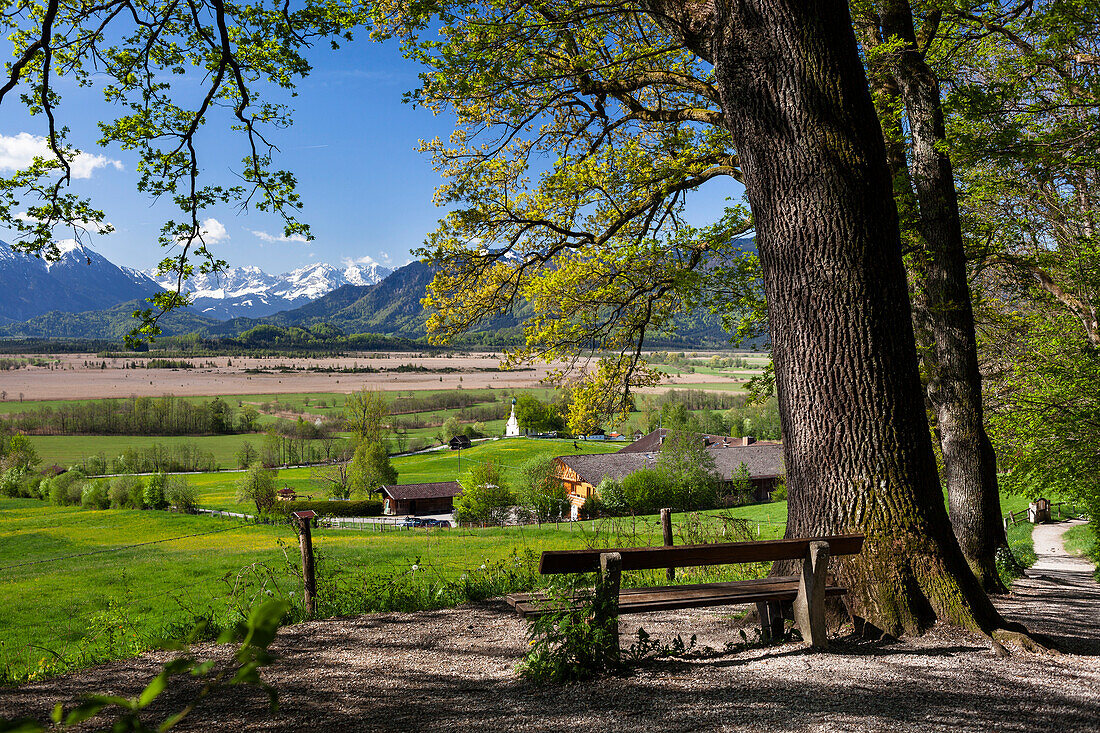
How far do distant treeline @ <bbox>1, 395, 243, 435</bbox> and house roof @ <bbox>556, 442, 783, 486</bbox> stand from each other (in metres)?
75.3

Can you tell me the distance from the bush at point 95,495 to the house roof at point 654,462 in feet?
124

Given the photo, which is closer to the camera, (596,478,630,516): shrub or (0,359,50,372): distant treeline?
(596,478,630,516): shrub

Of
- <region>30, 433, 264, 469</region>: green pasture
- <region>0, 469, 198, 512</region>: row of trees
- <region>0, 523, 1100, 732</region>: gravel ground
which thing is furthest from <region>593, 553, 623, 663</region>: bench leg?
<region>30, 433, 264, 469</region>: green pasture

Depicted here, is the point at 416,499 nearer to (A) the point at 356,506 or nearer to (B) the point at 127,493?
(A) the point at 356,506

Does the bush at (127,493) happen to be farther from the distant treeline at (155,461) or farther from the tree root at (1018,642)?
the tree root at (1018,642)

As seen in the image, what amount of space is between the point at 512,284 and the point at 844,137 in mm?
6177

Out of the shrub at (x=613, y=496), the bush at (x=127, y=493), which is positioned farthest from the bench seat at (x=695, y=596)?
the bush at (x=127, y=493)

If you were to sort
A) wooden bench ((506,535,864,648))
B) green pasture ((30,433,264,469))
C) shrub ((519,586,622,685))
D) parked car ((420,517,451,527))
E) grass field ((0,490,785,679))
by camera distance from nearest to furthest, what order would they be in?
shrub ((519,586,622,685)), wooden bench ((506,535,864,648)), grass field ((0,490,785,679)), parked car ((420,517,451,527)), green pasture ((30,433,264,469))

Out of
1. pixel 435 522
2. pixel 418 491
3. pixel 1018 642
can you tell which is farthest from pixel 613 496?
pixel 1018 642

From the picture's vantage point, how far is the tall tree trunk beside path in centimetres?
826

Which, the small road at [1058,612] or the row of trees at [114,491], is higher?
the small road at [1058,612]

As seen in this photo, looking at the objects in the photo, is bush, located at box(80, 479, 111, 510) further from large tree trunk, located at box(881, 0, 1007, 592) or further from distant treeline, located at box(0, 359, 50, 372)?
distant treeline, located at box(0, 359, 50, 372)

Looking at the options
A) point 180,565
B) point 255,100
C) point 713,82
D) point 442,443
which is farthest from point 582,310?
point 442,443

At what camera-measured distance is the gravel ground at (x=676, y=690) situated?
3.47m
